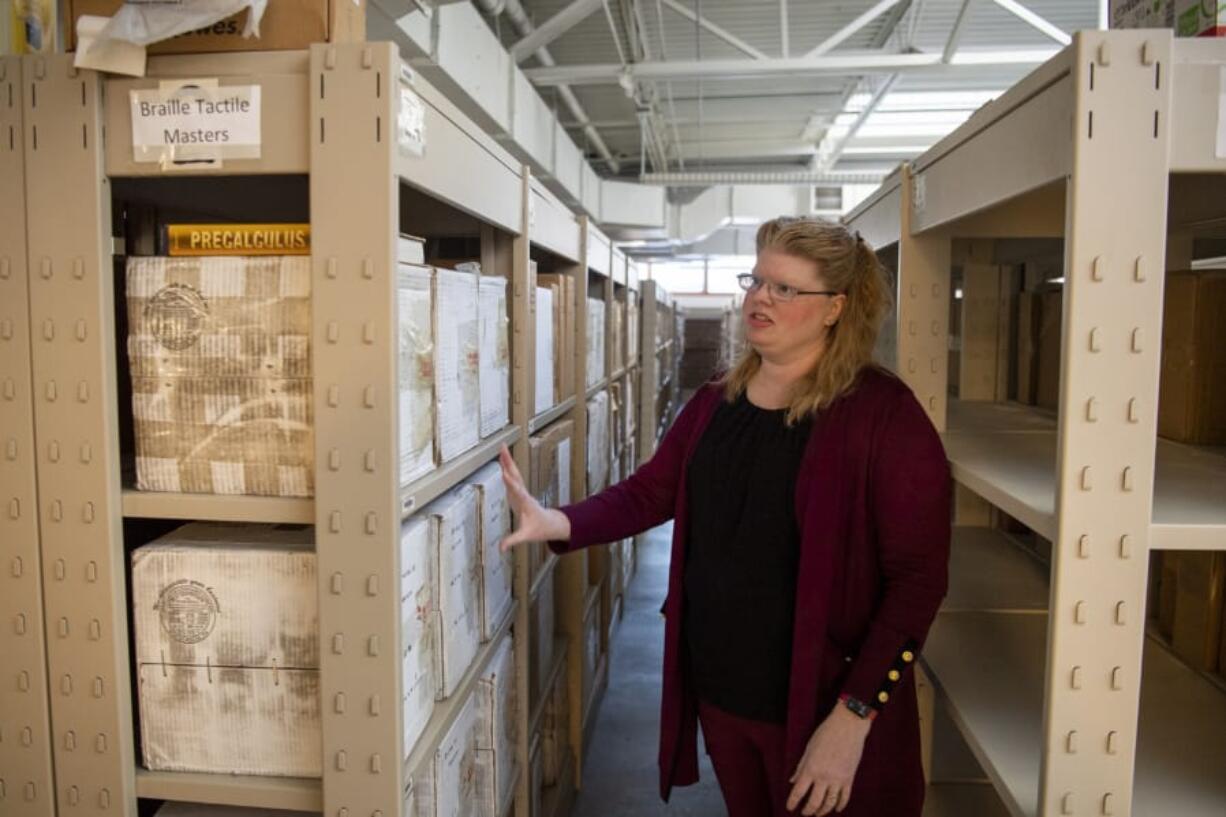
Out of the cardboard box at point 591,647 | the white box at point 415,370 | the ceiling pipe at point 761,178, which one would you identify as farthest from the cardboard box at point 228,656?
the ceiling pipe at point 761,178

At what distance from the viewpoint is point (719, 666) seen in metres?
1.50

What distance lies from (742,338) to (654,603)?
339 cm

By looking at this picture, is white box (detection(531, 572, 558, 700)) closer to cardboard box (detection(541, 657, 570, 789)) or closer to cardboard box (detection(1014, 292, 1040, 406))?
cardboard box (detection(541, 657, 570, 789))

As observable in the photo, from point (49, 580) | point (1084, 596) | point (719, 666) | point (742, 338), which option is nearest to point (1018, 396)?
point (742, 338)

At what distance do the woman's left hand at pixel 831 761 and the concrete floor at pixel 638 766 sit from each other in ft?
2.11

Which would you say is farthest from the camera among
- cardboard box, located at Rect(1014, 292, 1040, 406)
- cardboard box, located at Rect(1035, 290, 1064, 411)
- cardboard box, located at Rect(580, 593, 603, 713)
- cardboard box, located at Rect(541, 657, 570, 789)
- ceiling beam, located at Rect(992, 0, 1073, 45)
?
ceiling beam, located at Rect(992, 0, 1073, 45)

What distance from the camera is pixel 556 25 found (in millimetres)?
3623

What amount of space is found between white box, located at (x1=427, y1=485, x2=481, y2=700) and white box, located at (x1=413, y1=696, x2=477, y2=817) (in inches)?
3.1

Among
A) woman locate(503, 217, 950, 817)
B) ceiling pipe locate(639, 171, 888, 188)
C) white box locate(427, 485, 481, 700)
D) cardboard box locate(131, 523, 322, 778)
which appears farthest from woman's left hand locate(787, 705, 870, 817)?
ceiling pipe locate(639, 171, 888, 188)

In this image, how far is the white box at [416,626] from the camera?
1170 millimetres

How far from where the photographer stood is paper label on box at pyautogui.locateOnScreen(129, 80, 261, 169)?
104cm

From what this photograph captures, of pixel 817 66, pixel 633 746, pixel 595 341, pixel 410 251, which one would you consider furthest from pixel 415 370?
pixel 817 66

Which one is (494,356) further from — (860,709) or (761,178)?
(761,178)

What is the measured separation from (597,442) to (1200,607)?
6.99ft
